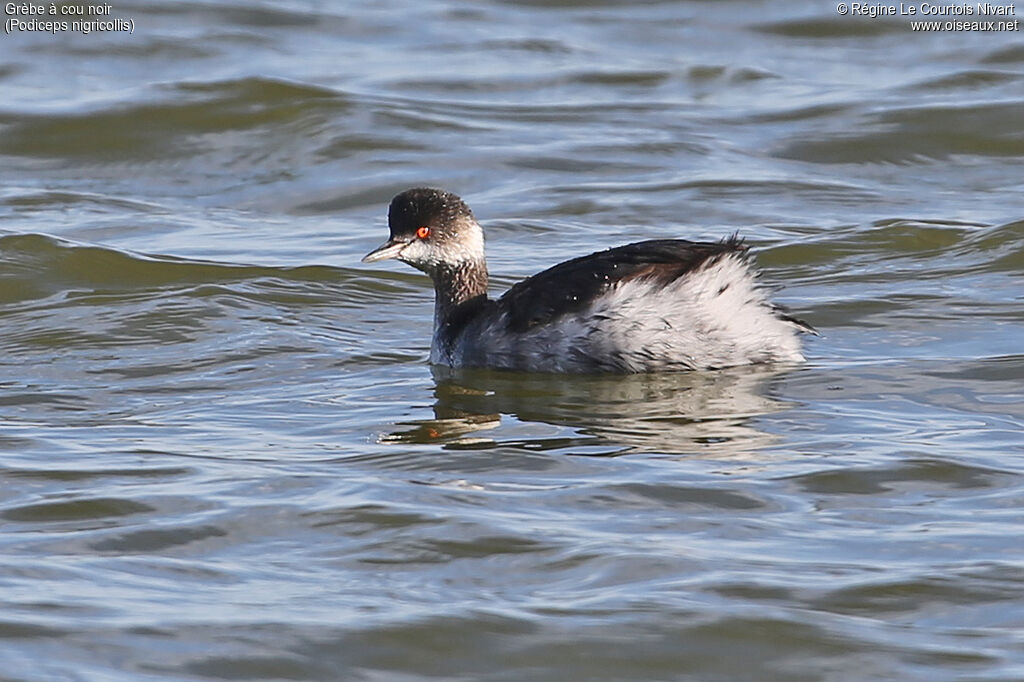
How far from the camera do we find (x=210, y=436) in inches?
282

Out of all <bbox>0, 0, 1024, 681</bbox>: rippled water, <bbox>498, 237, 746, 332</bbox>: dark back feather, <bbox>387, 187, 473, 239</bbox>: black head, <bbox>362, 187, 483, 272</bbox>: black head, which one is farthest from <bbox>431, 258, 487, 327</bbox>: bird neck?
<bbox>498, 237, 746, 332</bbox>: dark back feather

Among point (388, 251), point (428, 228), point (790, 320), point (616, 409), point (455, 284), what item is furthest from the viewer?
point (455, 284)

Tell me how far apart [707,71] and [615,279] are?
25.0 feet

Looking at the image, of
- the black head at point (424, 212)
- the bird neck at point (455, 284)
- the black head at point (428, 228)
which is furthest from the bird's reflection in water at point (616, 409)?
the black head at point (424, 212)

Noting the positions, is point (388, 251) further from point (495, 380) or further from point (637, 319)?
point (637, 319)

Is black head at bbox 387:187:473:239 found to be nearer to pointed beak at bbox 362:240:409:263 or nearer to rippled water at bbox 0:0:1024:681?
pointed beak at bbox 362:240:409:263

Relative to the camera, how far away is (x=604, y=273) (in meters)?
7.73

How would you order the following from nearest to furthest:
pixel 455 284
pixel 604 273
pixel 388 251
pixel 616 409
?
pixel 616 409
pixel 604 273
pixel 388 251
pixel 455 284

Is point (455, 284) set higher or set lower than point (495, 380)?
higher

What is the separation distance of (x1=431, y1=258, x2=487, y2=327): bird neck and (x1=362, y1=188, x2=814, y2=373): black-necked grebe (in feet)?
1.18

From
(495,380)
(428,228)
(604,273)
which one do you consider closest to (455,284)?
(428,228)

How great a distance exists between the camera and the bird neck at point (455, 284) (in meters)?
8.74

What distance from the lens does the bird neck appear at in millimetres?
8742

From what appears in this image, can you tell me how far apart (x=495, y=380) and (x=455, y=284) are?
2.49ft
